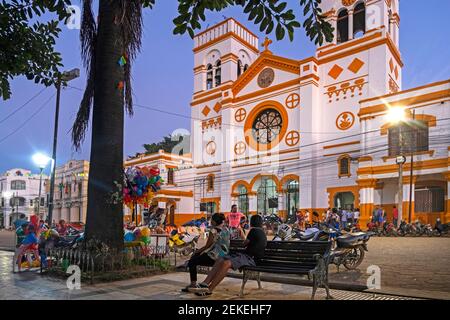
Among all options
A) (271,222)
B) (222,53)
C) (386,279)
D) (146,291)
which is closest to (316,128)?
(271,222)

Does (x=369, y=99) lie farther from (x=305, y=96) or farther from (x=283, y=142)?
(x=283, y=142)

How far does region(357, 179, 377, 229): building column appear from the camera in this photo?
2294 centimetres

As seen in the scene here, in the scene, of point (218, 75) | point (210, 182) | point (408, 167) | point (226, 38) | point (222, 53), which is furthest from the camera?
point (218, 75)

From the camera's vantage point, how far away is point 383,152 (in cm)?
2280

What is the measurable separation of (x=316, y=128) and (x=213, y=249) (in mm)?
23018

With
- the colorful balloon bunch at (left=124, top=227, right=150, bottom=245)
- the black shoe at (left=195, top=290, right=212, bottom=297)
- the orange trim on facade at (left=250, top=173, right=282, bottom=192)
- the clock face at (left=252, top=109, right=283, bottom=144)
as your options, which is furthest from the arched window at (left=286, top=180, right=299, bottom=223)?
the black shoe at (left=195, top=290, right=212, bottom=297)

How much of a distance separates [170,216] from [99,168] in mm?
30274

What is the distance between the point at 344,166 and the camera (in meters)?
25.8

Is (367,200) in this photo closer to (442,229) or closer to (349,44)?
(442,229)

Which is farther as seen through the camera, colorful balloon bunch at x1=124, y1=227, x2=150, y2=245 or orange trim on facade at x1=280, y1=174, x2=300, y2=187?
orange trim on facade at x1=280, y1=174, x2=300, y2=187

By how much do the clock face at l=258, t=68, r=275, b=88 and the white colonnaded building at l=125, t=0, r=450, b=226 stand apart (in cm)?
11

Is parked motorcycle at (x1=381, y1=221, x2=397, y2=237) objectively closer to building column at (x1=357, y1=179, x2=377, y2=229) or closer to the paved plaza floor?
building column at (x1=357, y1=179, x2=377, y2=229)

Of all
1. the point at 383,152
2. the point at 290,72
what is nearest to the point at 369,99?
the point at 383,152

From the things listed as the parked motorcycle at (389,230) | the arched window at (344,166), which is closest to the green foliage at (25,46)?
the parked motorcycle at (389,230)
